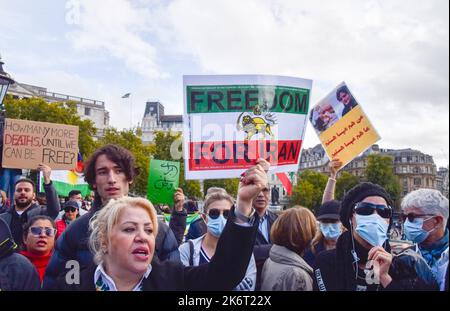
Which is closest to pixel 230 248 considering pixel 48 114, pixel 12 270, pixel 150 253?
pixel 150 253

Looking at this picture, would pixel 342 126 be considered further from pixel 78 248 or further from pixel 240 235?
pixel 78 248

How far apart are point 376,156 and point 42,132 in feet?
266

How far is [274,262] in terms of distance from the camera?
360cm

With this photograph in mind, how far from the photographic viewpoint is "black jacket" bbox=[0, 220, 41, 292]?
11.5 ft

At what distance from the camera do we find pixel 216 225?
14.3 feet

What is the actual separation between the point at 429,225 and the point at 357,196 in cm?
53

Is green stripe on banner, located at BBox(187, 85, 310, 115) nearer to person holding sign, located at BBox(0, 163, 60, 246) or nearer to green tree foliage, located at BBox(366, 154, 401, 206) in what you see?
person holding sign, located at BBox(0, 163, 60, 246)

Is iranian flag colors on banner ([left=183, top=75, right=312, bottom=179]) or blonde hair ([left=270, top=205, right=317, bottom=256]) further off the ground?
iranian flag colors on banner ([left=183, top=75, right=312, bottom=179])

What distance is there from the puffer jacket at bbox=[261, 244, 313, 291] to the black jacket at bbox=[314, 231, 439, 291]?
0.09 metres

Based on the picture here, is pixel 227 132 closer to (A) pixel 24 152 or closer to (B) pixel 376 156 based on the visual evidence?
(A) pixel 24 152

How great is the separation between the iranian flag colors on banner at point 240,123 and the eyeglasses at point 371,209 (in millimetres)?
715

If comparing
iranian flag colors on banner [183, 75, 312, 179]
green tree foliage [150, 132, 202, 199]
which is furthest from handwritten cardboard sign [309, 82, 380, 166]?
green tree foliage [150, 132, 202, 199]

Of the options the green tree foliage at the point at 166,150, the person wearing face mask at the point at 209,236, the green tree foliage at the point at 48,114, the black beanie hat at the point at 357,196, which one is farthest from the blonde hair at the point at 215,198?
the green tree foliage at the point at 166,150
